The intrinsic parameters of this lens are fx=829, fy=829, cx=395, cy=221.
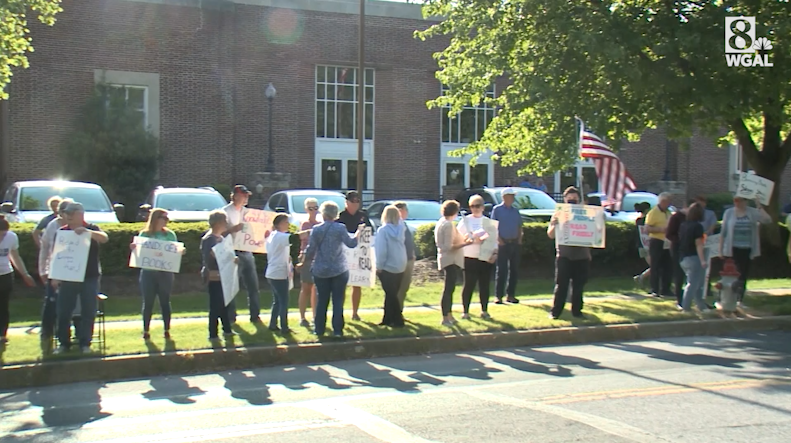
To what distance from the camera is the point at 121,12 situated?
29.1 metres

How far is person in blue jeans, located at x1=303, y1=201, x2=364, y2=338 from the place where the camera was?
10.4 meters

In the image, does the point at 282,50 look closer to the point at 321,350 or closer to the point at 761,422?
the point at 321,350

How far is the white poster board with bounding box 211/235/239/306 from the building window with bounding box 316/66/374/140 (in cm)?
2293

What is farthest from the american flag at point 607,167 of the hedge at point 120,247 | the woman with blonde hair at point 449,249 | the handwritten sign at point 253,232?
the handwritten sign at point 253,232

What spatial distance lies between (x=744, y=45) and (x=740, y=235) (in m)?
3.17

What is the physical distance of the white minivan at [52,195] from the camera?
16.5 meters

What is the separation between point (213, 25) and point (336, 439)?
26.5m

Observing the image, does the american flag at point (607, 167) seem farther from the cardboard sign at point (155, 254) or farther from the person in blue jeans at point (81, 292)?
the person in blue jeans at point (81, 292)

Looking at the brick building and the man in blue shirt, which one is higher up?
the brick building

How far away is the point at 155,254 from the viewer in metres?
9.91

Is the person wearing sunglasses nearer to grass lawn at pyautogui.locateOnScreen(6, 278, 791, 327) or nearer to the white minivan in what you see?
grass lawn at pyautogui.locateOnScreen(6, 278, 791, 327)

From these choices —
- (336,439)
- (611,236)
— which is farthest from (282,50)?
(336,439)

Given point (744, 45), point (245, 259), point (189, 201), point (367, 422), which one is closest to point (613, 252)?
point (744, 45)

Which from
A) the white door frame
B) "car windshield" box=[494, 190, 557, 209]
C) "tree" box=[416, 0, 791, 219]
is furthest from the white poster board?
the white door frame
